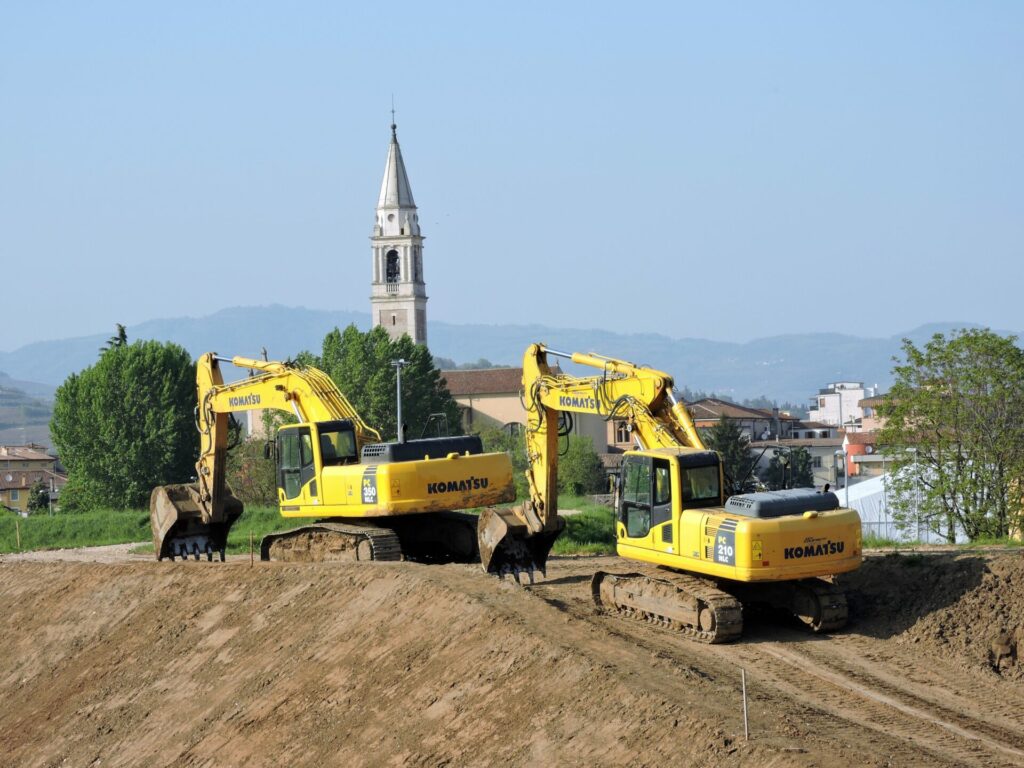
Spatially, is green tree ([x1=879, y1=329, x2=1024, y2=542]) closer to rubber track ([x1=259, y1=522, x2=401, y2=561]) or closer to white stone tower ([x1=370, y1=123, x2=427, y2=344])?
rubber track ([x1=259, y1=522, x2=401, y2=561])

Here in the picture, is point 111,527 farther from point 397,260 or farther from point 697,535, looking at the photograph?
point 397,260

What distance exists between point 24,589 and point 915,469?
2610 cm

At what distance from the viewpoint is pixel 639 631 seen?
27312mm

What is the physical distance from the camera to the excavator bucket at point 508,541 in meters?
33.2

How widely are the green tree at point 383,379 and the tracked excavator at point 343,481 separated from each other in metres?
60.2

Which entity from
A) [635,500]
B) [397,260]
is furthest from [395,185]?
[635,500]

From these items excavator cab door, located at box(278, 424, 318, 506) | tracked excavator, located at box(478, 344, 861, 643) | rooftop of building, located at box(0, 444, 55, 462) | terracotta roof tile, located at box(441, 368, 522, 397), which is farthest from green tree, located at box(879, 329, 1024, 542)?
rooftop of building, located at box(0, 444, 55, 462)

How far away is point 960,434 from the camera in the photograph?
1962 inches

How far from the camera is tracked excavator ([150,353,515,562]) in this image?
35.0 m

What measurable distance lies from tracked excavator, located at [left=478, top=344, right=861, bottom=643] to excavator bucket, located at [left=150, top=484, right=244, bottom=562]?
12.4 m

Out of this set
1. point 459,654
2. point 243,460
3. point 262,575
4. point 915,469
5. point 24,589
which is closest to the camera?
point 459,654

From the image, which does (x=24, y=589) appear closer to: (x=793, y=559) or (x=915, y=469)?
(x=793, y=559)

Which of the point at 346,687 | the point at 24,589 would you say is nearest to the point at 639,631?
the point at 346,687

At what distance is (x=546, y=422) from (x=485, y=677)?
32.7 feet
